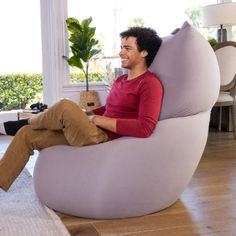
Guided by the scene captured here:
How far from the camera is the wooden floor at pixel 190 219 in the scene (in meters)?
2.14

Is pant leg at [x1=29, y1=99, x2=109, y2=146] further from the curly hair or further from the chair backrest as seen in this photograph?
the chair backrest

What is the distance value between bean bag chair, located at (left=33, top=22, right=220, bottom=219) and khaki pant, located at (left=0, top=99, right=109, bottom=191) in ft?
0.21

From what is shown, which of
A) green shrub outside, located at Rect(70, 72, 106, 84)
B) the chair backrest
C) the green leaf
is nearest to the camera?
the chair backrest

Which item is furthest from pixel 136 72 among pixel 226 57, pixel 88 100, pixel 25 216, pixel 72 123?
pixel 88 100

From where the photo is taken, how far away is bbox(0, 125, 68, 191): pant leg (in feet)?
7.88

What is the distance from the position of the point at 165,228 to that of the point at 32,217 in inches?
27.8

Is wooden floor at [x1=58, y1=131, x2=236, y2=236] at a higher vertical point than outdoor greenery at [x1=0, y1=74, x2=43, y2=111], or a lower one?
lower

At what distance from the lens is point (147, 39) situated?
8.05 ft

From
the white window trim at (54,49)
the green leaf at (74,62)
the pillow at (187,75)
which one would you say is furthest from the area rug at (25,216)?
the white window trim at (54,49)

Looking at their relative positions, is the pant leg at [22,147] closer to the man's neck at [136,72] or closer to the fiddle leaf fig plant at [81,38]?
the man's neck at [136,72]

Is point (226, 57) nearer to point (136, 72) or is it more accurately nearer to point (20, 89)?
point (136, 72)

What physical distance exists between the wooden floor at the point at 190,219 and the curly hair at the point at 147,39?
2.82ft

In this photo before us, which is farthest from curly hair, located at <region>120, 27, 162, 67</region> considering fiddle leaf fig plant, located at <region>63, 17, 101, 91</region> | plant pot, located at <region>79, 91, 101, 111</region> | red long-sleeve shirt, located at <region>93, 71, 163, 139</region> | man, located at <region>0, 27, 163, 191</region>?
plant pot, located at <region>79, 91, 101, 111</region>

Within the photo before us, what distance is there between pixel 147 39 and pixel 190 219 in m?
1.02
